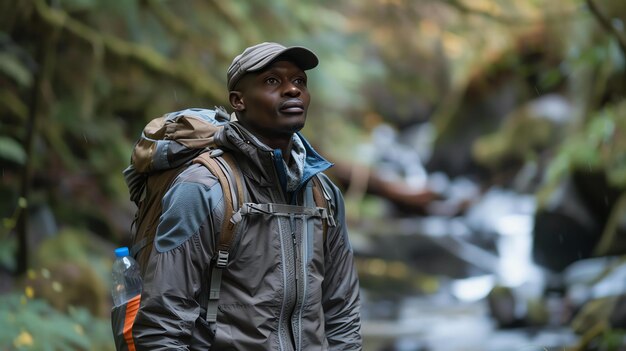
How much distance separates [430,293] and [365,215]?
3197 millimetres

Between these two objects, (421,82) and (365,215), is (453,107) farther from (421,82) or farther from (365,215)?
(365,215)

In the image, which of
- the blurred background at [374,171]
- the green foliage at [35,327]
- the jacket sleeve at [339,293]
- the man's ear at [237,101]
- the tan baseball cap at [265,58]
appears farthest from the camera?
the blurred background at [374,171]

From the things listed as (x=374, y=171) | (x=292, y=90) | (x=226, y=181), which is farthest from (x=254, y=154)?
(x=374, y=171)

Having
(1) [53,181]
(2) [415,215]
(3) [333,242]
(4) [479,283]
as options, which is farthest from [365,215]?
(3) [333,242]

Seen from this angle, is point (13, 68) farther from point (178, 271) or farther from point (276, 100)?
point (178, 271)

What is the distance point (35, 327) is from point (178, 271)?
11.6 feet

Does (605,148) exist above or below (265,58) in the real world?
above

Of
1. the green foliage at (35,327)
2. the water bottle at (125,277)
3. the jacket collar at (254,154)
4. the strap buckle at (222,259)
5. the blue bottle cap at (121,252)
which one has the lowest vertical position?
the green foliage at (35,327)

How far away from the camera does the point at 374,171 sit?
60.1ft

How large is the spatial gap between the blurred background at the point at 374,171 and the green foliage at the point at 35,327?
0.7 inches

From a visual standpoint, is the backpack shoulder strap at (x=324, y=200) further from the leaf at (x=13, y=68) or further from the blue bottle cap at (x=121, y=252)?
the leaf at (x=13, y=68)

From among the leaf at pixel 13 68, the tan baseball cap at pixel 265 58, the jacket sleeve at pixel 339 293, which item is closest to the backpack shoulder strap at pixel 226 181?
the tan baseball cap at pixel 265 58

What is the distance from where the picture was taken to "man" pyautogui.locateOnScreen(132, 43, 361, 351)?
270cm

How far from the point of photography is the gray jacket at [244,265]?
8.81ft
